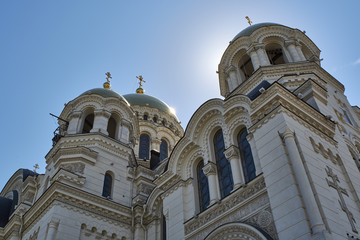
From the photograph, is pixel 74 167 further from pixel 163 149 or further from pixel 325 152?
pixel 163 149

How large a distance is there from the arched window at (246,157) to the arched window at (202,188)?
2216mm

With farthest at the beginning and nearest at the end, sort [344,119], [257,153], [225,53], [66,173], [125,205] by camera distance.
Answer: [225,53]
[125,205]
[66,173]
[344,119]
[257,153]

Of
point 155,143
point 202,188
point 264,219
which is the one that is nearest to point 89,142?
point 202,188

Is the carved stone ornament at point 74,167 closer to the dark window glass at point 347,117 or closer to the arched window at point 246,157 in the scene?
the arched window at point 246,157

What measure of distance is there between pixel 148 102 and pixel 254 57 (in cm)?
1837

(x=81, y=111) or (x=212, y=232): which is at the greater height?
(x=81, y=111)

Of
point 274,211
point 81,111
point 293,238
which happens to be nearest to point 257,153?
point 274,211

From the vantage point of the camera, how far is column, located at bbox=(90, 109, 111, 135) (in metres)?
22.2

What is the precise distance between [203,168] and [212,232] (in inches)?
123

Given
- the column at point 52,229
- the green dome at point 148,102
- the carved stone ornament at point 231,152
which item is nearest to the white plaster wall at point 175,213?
the carved stone ornament at point 231,152

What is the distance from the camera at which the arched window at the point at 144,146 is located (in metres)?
31.8

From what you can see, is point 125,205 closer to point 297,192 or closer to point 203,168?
point 203,168

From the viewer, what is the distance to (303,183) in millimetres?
10273

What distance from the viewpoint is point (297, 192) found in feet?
33.6
